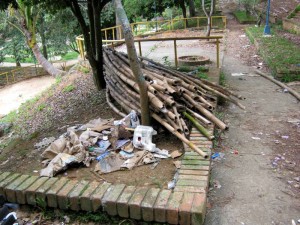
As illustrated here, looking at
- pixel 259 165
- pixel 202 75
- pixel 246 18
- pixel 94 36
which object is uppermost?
pixel 246 18

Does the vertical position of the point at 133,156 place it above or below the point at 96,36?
below

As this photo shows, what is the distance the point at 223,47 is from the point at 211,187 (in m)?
10.6

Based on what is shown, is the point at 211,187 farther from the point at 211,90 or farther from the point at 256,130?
the point at 211,90

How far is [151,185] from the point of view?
10.6 ft

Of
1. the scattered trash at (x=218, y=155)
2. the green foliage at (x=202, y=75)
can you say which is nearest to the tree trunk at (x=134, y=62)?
the scattered trash at (x=218, y=155)

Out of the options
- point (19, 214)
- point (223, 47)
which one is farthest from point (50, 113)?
point (223, 47)

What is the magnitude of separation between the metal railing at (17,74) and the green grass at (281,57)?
16.8m

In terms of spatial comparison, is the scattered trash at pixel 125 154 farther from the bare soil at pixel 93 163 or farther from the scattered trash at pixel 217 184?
the scattered trash at pixel 217 184

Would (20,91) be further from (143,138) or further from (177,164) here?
(177,164)

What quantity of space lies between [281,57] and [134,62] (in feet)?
22.1

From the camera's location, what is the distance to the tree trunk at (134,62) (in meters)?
3.49

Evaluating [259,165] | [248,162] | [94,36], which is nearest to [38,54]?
[94,36]

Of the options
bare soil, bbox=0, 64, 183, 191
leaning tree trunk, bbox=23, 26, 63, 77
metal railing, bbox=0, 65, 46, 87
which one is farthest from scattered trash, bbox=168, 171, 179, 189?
metal railing, bbox=0, 65, 46, 87

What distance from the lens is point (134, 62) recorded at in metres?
3.67
